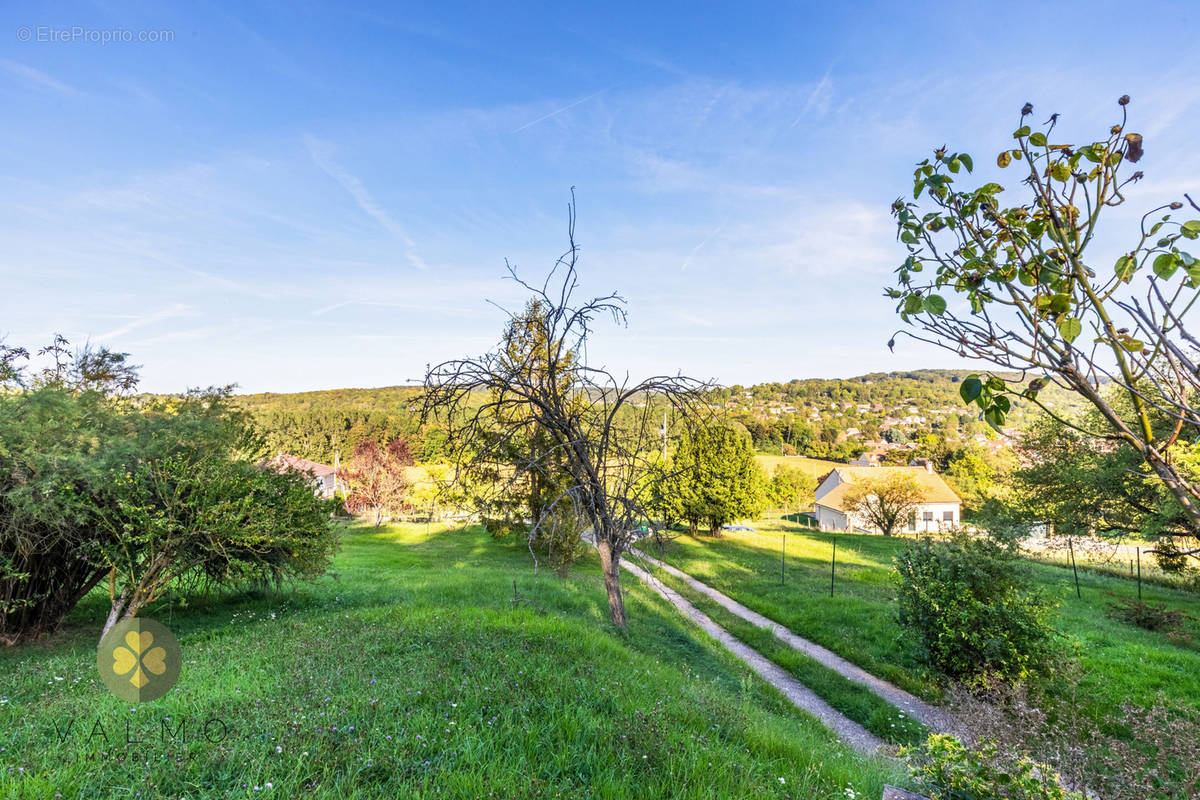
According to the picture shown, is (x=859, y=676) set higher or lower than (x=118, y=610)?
lower

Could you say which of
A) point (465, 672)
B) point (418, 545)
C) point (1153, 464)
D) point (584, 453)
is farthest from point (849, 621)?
point (418, 545)

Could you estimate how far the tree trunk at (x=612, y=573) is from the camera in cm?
828

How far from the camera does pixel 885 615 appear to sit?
13.2m

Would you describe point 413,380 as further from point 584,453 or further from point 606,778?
point 606,778

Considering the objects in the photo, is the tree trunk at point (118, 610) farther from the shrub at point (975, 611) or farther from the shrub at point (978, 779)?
the shrub at point (975, 611)

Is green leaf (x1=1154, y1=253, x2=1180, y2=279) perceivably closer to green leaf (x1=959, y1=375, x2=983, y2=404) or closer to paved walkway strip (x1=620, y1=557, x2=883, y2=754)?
green leaf (x1=959, y1=375, x2=983, y2=404)

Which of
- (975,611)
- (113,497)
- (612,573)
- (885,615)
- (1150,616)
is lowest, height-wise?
(1150,616)

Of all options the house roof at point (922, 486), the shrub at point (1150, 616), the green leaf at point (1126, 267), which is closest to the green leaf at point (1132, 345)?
the green leaf at point (1126, 267)

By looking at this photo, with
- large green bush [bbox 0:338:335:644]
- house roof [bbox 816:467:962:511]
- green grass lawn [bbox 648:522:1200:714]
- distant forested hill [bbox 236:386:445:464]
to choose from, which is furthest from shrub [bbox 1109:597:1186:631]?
distant forested hill [bbox 236:386:445:464]

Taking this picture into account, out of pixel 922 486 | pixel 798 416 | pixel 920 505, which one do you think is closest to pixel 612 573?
pixel 922 486

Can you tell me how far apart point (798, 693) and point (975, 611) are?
3.17 m

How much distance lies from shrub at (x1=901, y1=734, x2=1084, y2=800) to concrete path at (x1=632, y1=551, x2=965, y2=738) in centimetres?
373

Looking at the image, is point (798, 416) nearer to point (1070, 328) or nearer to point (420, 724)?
point (420, 724)

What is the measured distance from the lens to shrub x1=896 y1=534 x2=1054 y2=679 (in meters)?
8.41
